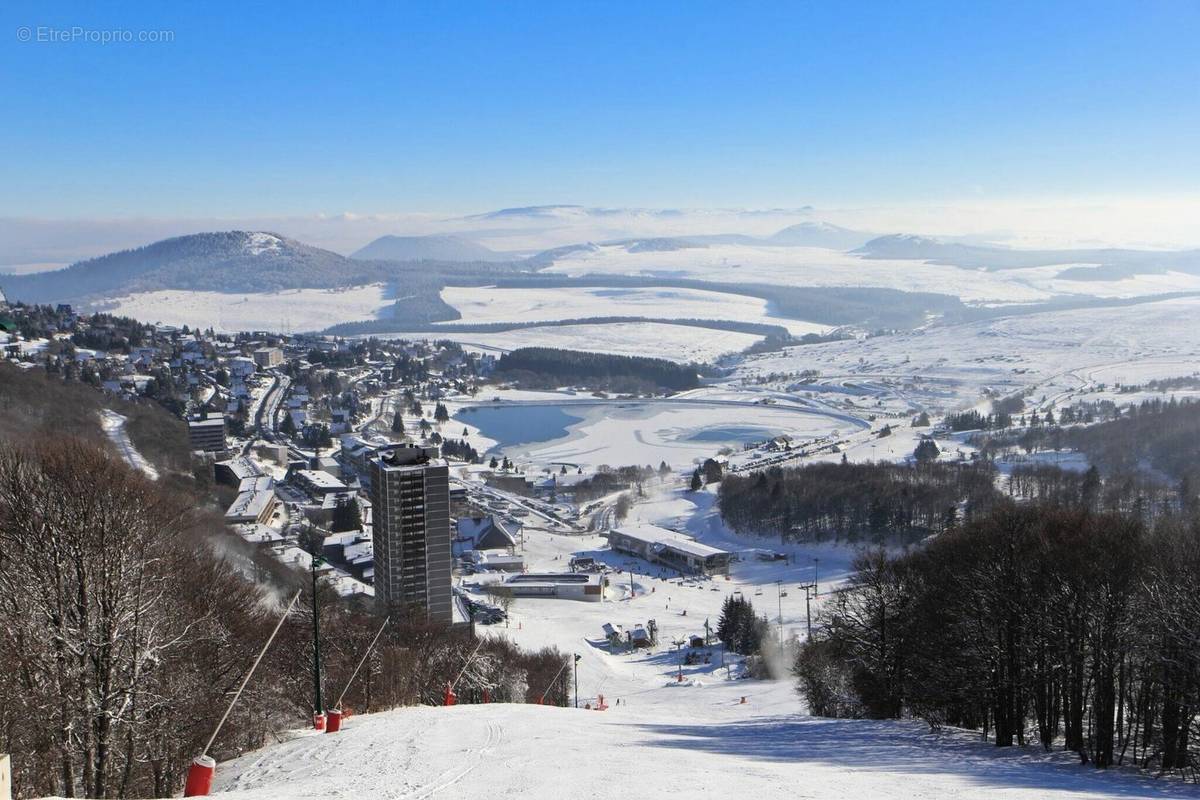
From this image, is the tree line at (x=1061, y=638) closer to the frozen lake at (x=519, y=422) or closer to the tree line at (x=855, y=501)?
the tree line at (x=855, y=501)

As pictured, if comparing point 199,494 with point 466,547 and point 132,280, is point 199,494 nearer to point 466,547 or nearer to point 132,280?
point 466,547

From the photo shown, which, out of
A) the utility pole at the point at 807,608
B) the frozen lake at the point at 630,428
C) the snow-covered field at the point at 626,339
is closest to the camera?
the utility pole at the point at 807,608

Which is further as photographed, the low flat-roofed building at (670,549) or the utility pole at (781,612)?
the low flat-roofed building at (670,549)

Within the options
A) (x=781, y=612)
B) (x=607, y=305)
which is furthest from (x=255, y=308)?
(x=781, y=612)

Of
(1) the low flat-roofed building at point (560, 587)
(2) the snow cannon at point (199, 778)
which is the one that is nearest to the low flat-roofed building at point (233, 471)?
(1) the low flat-roofed building at point (560, 587)

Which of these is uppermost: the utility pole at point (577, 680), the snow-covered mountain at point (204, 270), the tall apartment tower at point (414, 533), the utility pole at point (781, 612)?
the snow-covered mountain at point (204, 270)

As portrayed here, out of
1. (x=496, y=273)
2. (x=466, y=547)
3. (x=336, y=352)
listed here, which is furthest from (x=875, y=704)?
(x=496, y=273)
